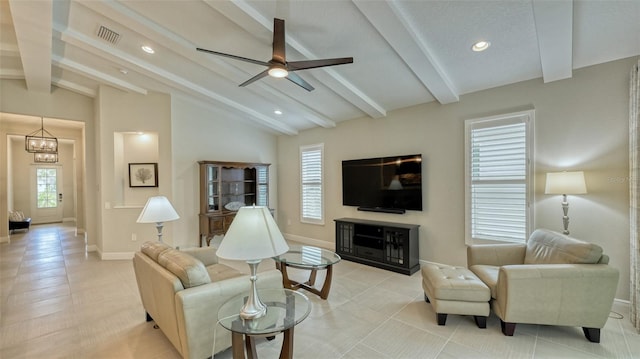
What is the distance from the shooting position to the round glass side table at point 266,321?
171cm

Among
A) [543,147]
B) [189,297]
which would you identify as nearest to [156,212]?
[189,297]

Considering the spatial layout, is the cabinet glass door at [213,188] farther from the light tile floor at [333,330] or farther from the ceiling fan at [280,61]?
the ceiling fan at [280,61]

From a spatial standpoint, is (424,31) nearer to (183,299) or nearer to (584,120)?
(584,120)

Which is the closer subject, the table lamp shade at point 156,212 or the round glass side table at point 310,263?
the table lamp shade at point 156,212

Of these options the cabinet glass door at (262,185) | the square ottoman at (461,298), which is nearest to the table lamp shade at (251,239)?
the square ottoman at (461,298)

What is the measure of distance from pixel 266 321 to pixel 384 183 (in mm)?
3444

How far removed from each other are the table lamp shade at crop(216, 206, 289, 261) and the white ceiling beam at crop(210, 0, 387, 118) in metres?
2.06

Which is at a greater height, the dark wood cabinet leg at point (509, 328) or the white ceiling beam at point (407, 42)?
the white ceiling beam at point (407, 42)

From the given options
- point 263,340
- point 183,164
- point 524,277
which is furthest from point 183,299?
point 183,164

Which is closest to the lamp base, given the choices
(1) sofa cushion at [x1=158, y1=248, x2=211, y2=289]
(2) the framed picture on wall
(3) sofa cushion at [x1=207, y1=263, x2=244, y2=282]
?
(1) sofa cushion at [x1=158, y1=248, x2=211, y2=289]

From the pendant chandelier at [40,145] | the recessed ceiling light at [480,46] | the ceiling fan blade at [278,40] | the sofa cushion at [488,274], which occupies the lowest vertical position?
the sofa cushion at [488,274]

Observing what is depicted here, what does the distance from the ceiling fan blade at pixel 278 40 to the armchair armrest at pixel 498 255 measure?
3123mm

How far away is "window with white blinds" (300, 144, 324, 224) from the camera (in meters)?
5.96

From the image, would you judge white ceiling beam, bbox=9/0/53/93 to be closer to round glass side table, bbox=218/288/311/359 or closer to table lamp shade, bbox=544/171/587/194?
round glass side table, bbox=218/288/311/359
